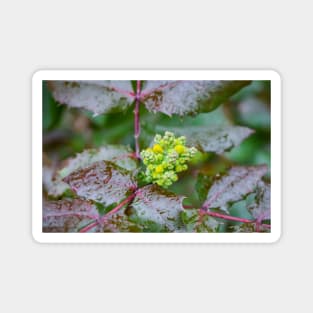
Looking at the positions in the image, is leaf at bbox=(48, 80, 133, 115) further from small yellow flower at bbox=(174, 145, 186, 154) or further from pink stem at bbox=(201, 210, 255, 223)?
pink stem at bbox=(201, 210, 255, 223)

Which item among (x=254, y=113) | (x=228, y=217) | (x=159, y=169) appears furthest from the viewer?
(x=254, y=113)

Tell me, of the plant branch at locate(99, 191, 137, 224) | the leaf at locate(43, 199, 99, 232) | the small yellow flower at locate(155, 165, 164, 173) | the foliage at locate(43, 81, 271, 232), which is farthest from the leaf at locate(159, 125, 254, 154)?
the leaf at locate(43, 199, 99, 232)

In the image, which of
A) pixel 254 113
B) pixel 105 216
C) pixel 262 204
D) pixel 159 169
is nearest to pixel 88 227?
pixel 105 216

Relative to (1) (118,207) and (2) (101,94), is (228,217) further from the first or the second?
(2) (101,94)

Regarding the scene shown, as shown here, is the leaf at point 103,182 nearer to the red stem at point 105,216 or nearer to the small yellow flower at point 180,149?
the red stem at point 105,216

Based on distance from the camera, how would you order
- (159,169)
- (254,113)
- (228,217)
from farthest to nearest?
(254,113) → (228,217) → (159,169)
